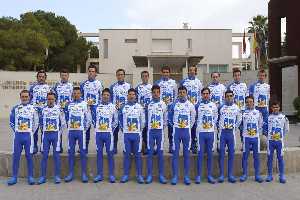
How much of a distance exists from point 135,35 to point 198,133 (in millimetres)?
40902

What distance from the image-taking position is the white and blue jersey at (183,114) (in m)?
9.48

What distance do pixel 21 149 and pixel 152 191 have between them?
2704 mm

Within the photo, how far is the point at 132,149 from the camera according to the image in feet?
31.8

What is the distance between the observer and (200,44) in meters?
49.5

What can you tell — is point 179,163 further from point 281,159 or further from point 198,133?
point 281,159

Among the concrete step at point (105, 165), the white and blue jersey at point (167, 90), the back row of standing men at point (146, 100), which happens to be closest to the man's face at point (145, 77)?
the back row of standing men at point (146, 100)

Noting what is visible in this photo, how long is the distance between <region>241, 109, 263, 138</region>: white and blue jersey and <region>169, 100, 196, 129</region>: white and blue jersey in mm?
1034

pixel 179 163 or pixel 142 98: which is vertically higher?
pixel 142 98

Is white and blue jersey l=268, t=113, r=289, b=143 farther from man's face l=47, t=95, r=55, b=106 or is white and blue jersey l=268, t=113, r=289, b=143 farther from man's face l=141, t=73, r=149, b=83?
man's face l=47, t=95, r=55, b=106

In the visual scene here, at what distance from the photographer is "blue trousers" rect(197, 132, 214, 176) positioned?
9.54m

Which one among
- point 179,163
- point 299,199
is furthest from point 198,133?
point 299,199

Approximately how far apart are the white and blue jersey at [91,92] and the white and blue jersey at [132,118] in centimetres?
126

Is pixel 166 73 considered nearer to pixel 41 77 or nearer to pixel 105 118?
pixel 105 118

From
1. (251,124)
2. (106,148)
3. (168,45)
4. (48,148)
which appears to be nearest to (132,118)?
(106,148)
